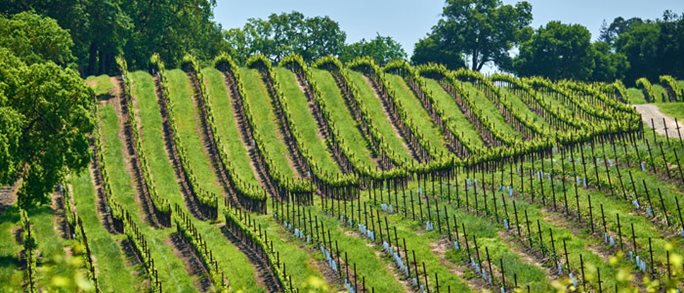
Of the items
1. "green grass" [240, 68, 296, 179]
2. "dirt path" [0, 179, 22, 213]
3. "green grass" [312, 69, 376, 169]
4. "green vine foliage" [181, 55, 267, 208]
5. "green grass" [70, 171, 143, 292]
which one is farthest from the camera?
"green grass" [312, 69, 376, 169]

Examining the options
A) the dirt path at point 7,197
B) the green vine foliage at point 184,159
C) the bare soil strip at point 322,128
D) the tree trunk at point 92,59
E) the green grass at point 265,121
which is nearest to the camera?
the dirt path at point 7,197

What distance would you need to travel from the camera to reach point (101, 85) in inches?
3014

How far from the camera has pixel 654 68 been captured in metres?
124

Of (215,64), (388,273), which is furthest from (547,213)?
(215,64)

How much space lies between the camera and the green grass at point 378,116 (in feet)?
218

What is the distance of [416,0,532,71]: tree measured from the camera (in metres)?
137

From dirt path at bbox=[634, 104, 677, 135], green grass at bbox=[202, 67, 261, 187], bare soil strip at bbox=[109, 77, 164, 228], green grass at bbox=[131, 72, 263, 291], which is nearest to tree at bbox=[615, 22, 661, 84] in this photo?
dirt path at bbox=[634, 104, 677, 135]

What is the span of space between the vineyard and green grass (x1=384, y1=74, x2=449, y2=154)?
Result: 273 mm

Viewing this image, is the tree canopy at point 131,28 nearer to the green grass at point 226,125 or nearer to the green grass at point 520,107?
the green grass at point 226,125

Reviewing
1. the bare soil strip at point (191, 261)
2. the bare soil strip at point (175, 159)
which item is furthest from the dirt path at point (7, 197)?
the bare soil strip at point (191, 261)

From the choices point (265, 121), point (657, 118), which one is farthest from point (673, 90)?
point (265, 121)

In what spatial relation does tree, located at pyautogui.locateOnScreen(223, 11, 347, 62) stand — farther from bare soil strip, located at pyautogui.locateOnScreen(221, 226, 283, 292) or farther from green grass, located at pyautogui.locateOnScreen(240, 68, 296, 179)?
bare soil strip, located at pyautogui.locateOnScreen(221, 226, 283, 292)

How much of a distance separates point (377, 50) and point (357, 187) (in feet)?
287

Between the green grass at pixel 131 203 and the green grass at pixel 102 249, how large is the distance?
147 cm
